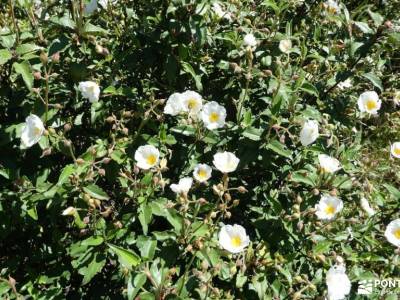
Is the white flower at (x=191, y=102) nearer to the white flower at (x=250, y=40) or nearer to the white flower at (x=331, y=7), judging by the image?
the white flower at (x=250, y=40)

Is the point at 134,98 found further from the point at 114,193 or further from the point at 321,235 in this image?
the point at 321,235

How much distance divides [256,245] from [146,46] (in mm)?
1102

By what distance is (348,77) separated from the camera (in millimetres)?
2465

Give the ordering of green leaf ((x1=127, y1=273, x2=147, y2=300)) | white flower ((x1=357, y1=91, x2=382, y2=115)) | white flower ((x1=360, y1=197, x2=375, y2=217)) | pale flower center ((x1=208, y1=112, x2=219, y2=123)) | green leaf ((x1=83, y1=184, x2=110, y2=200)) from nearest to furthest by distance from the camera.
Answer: green leaf ((x1=127, y1=273, x2=147, y2=300)) < green leaf ((x1=83, y1=184, x2=110, y2=200)) < pale flower center ((x1=208, y1=112, x2=219, y2=123)) < white flower ((x1=360, y1=197, x2=375, y2=217)) < white flower ((x1=357, y1=91, x2=382, y2=115))

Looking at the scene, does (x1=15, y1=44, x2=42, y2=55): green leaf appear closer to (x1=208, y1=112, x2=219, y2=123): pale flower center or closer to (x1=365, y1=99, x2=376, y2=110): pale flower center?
(x1=208, y1=112, x2=219, y2=123): pale flower center

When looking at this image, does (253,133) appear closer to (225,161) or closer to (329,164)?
(225,161)

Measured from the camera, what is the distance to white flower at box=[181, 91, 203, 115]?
2123 mm

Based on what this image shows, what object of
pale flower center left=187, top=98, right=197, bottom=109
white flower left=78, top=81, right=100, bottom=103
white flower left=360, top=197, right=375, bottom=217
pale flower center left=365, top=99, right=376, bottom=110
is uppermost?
white flower left=78, top=81, right=100, bottom=103

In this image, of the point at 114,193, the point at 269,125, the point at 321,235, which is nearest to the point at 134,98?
the point at 114,193

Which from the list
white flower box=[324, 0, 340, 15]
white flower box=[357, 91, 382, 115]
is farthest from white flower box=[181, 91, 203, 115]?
white flower box=[324, 0, 340, 15]

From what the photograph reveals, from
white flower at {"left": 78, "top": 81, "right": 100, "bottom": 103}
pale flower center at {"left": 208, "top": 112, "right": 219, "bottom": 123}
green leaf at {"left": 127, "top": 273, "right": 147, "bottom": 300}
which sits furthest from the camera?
pale flower center at {"left": 208, "top": 112, "right": 219, "bottom": 123}

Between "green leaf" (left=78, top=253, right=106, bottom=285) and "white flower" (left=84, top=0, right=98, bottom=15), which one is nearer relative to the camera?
"green leaf" (left=78, top=253, right=106, bottom=285)

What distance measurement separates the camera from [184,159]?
7.29ft

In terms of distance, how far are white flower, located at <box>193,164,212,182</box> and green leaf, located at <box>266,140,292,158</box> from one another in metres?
0.29
